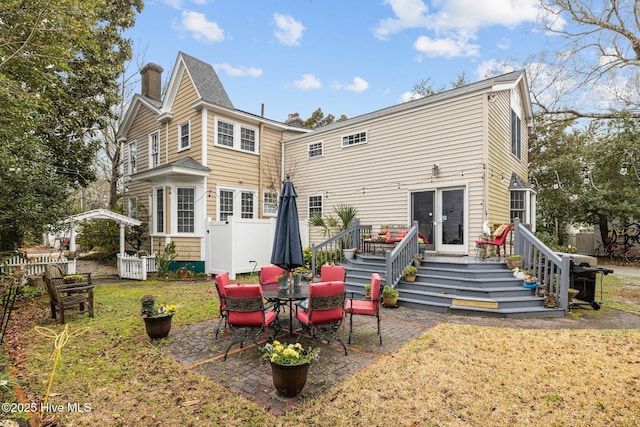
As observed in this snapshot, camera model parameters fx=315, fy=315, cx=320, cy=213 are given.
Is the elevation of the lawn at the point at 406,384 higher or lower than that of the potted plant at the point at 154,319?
lower

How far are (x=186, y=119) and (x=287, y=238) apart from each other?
31.8 feet

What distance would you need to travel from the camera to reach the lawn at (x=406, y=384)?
3.06 meters

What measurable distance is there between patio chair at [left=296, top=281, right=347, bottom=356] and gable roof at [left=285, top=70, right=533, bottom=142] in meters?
7.79

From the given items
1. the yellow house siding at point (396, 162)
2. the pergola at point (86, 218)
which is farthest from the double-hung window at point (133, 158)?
the yellow house siding at point (396, 162)

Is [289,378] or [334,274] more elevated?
[334,274]

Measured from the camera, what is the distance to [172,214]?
40.4 ft

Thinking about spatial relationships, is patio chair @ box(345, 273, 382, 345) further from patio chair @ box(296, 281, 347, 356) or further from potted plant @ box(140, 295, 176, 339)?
potted plant @ box(140, 295, 176, 339)

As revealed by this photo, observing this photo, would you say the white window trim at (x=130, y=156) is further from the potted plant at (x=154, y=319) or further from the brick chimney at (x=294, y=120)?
the potted plant at (x=154, y=319)

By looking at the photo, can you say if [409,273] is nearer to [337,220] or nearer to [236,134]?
[337,220]

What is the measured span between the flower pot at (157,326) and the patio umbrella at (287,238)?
1964 millimetres

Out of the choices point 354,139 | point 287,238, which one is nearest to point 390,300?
point 287,238

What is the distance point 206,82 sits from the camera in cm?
1310

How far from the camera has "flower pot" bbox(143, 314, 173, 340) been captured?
499cm

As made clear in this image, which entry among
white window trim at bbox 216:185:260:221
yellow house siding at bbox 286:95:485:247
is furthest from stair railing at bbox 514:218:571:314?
white window trim at bbox 216:185:260:221
